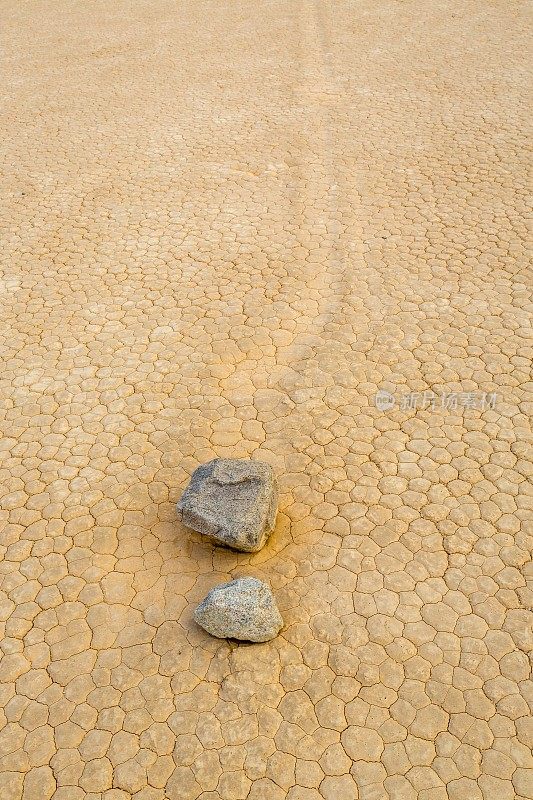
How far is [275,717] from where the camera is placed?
Result: 11.4 ft

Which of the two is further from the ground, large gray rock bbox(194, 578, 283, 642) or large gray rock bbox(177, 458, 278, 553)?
large gray rock bbox(177, 458, 278, 553)

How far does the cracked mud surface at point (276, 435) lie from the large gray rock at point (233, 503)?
16 centimetres

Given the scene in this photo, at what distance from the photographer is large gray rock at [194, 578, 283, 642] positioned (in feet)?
12.2

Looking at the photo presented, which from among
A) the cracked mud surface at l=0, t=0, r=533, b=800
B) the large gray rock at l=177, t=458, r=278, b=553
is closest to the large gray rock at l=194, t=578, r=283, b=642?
the cracked mud surface at l=0, t=0, r=533, b=800

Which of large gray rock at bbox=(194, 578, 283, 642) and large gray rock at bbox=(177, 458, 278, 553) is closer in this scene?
large gray rock at bbox=(194, 578, 283, 642)

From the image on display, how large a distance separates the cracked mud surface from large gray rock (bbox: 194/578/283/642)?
0.10 m

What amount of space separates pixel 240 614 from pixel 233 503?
74 centimetres

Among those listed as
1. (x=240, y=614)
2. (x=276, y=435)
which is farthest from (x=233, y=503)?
(x=276, y=435)

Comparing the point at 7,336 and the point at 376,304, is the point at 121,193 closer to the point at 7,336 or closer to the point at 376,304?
the point at 7,336

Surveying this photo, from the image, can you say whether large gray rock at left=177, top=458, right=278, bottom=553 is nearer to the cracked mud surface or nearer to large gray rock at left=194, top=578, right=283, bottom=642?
the cracked mud surface

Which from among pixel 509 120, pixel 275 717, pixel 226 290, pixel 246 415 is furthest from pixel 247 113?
pixel 275 717

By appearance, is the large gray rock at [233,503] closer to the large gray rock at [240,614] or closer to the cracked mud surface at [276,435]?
the cracked mud surface at [276,435]

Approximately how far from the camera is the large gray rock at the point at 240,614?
373cm

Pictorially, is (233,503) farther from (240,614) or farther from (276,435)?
(276,435)
